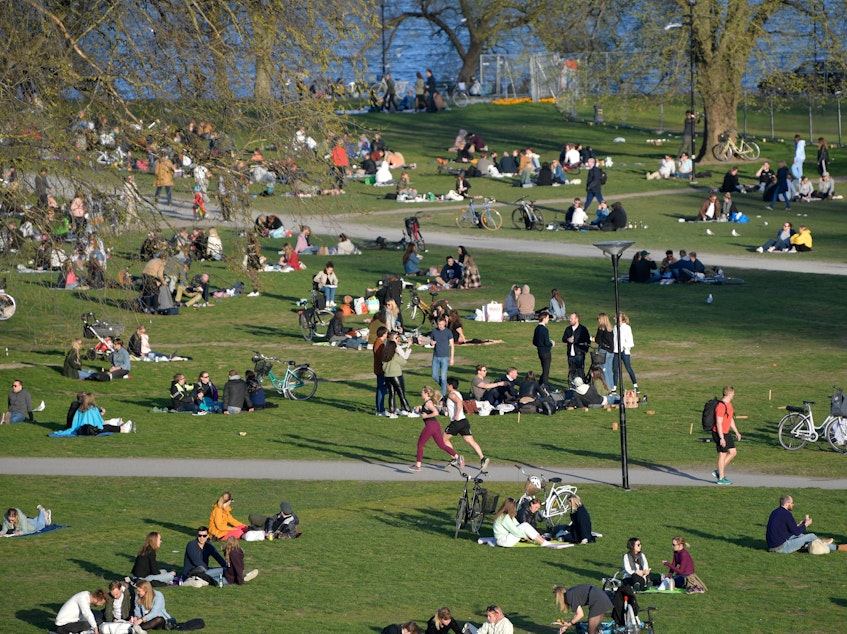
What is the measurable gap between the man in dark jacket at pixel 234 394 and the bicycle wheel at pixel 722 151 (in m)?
35.4

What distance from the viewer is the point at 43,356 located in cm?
3447

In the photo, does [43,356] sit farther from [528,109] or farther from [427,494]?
[528,109]

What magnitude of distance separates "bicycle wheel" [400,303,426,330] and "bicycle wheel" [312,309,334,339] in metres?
1.91

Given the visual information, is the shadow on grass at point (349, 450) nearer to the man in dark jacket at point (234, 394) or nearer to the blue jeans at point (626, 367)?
the man in dark jacket at point (234, 394)

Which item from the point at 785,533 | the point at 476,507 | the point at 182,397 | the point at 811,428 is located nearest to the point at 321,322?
the point at 182,397

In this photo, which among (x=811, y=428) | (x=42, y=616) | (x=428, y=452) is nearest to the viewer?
(x=42, y=616)

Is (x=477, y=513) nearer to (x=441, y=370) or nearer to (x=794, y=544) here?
(x=794, y=544)

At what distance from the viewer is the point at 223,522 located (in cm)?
2066

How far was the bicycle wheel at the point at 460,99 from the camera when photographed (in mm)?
77500

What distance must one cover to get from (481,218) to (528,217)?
166 centimetres

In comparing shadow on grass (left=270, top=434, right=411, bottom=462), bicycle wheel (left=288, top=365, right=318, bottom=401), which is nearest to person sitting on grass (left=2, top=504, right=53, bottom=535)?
shadow on grass (left=270, top=434, right=411, bottom=462)

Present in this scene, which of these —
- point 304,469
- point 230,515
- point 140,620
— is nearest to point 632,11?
point 304,469

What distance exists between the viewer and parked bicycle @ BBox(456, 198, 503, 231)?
49.9 m

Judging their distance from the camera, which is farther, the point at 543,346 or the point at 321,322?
the point at 321,322
